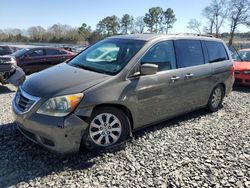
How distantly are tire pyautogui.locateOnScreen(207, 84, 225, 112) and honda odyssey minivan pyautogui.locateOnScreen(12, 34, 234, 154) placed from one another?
1.13ft

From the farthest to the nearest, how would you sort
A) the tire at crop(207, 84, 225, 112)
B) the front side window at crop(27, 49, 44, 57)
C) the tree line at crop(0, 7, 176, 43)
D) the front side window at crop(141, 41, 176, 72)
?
the tree line at crop(0, 7, 176, 43), the front side window at crop(27, 49, 44, 57), the tire at crop(207, 84, 225, 112), the front side window at crop(141, 41, 176, 72)

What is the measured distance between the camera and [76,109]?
3.37 meters

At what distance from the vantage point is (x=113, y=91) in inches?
146

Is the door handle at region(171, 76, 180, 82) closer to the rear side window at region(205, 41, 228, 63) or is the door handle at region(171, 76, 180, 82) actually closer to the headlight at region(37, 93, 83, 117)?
the rear side window at region(205, 41, 228, 63)

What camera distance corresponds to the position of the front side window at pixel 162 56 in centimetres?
426

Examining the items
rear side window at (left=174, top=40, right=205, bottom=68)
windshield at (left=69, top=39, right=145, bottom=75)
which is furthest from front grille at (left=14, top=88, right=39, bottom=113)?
rear side window at (left=174, top=40, right=205, bottom=68)

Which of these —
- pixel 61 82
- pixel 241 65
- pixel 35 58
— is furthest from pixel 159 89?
pixel 35 58

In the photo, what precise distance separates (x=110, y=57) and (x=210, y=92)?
98.2 inches

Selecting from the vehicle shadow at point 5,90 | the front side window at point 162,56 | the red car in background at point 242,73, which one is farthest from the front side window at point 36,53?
the front side window at point 162,56

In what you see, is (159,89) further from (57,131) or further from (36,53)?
(36,53)

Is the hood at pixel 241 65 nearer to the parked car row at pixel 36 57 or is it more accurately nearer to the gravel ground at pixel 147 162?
the gravel ground at pixel 147 162

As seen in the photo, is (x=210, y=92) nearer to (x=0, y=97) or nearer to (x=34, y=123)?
(x=34, y=123)

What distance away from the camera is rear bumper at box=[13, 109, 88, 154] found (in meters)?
3.26

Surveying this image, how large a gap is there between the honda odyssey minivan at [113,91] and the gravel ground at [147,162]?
0.26 meters
